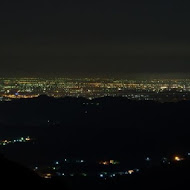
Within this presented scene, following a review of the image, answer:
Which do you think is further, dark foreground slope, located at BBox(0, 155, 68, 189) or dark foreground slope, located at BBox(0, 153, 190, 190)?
dark foreground slope, located at BBox(0, 153, 190, 190)

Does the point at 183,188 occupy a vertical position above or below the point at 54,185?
below

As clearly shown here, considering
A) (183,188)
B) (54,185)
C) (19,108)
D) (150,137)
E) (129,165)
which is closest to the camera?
(54,185)

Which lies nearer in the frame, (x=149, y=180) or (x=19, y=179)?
(x=19, y=179)

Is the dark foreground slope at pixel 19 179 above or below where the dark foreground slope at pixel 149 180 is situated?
above

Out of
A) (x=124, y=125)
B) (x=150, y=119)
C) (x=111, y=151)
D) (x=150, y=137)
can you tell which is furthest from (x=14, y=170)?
(x=150, y=119)

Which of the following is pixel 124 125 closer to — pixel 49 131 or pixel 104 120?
pixel 104 120

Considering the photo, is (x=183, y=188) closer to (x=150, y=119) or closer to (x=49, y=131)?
(x=49, y=131)

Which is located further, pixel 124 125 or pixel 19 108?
pixel 19 108

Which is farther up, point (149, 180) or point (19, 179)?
point (19, 179)

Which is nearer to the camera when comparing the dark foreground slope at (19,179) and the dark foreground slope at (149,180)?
the dark foreground slope at (19,179)

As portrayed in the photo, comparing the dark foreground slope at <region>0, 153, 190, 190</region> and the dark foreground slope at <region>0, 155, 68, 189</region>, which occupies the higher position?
the dark foreground slope at <region>0, 155, 68, 189</region>

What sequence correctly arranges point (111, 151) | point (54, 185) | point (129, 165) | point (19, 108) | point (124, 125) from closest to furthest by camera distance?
point (54, 185) < point (129, 165) < point (111, 151) < point (124, 125) < point (19, 108)
